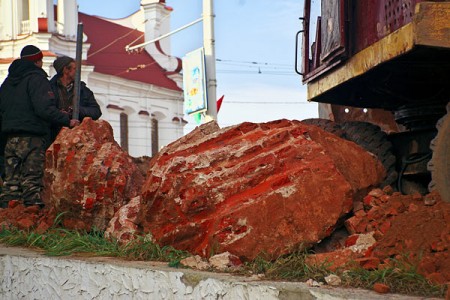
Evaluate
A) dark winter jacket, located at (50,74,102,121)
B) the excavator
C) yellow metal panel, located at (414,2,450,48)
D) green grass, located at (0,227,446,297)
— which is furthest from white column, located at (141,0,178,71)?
yellow metal panel, located at (414,2,450,48)

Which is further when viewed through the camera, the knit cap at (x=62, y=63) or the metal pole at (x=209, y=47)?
→ the metal pole at (x=209, y=47)

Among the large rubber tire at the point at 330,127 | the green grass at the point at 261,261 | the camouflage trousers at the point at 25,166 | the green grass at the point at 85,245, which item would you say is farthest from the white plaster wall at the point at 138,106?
the green grass at the point at 261,261

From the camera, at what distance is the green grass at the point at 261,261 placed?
4301 mm

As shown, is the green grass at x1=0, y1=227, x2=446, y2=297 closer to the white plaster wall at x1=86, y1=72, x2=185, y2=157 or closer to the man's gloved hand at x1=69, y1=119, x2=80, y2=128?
the man's gloved hand at x1=69, y1=119, x2=80, y2=128

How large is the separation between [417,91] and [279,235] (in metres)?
2.55

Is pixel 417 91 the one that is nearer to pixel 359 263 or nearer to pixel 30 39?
pixel 359 263

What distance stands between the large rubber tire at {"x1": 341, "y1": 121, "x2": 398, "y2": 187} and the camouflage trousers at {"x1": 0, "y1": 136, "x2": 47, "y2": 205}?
2787 millimetres

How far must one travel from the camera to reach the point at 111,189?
7.23 m

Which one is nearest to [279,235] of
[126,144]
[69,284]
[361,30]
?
[69,284]

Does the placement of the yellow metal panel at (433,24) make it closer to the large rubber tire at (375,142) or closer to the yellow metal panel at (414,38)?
the yellow metal panel at (414,38)

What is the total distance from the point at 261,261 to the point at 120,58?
43366 millimetres

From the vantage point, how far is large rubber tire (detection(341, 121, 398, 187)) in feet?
23.4

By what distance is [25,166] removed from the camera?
29.2 ft

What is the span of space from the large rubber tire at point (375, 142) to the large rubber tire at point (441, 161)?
3.03ft
